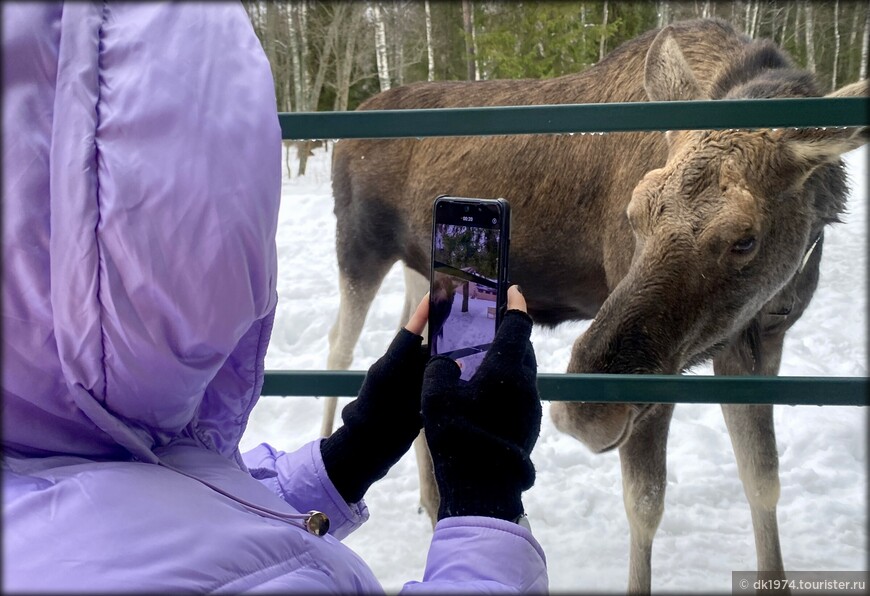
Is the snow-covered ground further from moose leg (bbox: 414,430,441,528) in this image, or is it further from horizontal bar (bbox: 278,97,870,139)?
horizontal bar (bbox: 278,97,870,139)

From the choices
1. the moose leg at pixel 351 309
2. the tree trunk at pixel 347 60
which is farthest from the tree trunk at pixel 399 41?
the moose leg at pixel 351 309

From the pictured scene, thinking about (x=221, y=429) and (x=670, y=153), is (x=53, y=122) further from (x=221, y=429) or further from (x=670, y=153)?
(x=670, y=153)

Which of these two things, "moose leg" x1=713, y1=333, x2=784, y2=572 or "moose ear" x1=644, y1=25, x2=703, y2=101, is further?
"moose leg" x1=713, y1=333, x2=784, y2=572

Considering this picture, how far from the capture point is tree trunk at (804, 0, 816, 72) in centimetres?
217

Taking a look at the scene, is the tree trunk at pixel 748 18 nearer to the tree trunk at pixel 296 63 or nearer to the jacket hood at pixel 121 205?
the tree trunk at pixel 296 63

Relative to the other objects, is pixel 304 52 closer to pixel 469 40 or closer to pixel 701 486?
pixel 469 40

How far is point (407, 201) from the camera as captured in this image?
2.70 m

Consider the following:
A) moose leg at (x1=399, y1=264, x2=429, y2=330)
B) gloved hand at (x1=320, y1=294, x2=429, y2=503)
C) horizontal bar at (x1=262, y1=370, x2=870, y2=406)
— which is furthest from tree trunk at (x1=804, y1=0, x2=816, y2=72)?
gloved hand at (x1=320, y1=294, x2=429, y2=503)

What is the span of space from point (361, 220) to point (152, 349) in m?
2.09

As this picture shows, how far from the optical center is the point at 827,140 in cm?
170

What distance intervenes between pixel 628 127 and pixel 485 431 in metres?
0.91

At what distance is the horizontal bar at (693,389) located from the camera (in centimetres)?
162

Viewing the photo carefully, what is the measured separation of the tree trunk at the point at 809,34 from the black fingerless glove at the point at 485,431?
1744 mm

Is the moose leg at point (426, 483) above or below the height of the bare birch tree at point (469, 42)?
below
